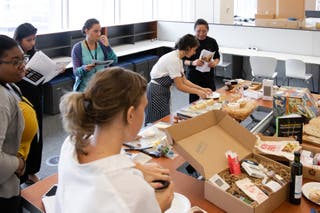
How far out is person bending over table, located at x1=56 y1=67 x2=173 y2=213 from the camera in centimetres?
96

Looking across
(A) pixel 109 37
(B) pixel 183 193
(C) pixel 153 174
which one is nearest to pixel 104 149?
(C) pixel 153 174

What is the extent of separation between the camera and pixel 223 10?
7328 millimetres

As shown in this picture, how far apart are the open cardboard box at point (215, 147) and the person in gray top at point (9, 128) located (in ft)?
2.50

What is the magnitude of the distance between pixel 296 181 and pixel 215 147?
0.45 m

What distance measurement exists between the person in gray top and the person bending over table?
25.3 inches

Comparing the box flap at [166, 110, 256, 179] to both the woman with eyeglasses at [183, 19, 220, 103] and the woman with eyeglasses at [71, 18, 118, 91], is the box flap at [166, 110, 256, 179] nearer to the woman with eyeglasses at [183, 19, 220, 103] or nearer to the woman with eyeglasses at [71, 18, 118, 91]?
the woman with eyeglasses at [71, 18, 118, 91]

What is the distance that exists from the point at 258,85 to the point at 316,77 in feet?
8.48

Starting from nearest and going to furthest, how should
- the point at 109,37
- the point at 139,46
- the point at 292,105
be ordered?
the point at 292,105
the point at 109,37
the point at 139,46

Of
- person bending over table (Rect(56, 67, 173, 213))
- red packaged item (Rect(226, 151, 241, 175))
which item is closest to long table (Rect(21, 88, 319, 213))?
red packaged item (Rect(226, 151, 241, 175))

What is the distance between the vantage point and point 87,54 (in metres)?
3.70

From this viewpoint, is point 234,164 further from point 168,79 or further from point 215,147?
point 168,79

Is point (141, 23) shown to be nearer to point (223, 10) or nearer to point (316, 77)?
point (223, 10)

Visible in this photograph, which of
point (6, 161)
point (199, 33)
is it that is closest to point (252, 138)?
point (6, 161)

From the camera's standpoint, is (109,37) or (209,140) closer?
(209,140)
